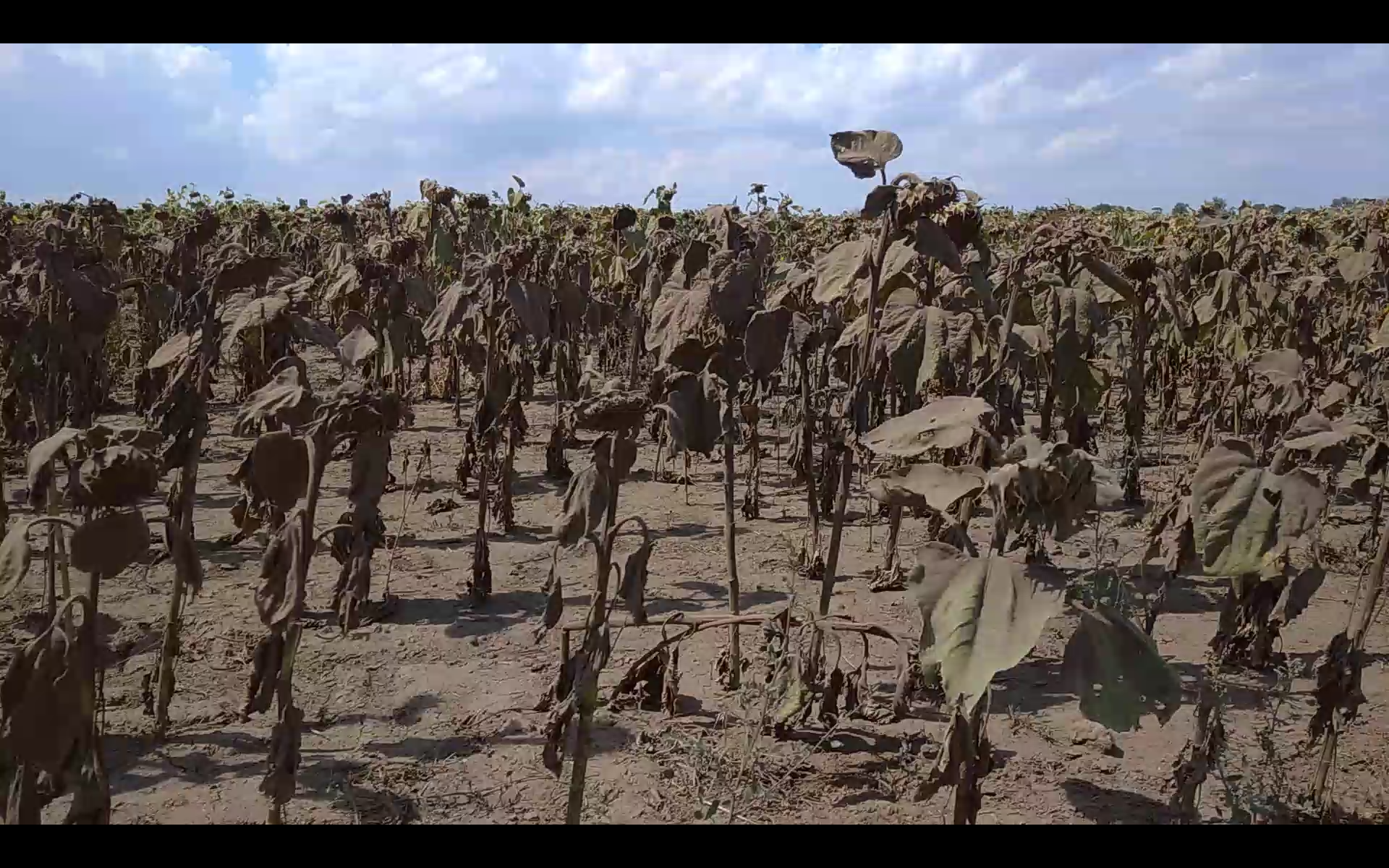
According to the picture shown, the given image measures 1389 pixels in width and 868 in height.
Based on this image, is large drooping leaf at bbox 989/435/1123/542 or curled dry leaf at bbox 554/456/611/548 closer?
large drooping leaf at bbox 989/435/1123/542

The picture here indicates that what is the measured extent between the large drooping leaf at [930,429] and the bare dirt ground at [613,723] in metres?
0.62

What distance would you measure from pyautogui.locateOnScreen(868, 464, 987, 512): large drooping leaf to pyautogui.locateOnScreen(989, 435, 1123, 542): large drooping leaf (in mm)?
56

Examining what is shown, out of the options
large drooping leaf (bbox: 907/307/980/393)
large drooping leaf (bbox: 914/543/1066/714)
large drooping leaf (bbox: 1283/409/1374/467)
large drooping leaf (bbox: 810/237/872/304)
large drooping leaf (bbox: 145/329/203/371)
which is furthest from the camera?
large drooping leaf (bbox: 810/237/872/304)

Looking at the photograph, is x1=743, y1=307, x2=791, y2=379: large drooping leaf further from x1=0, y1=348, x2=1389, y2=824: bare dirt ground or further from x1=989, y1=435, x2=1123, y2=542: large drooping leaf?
x1=989, y1=435, x2=1123, y2=542: large drooping leaf

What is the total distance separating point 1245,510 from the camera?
8.34 ft

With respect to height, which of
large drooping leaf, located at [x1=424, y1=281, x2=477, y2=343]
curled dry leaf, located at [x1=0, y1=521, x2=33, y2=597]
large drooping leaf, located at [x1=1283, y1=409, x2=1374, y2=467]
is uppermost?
large drooping leaf, located at [x1=424, y1=281, x2=477, y2=343]

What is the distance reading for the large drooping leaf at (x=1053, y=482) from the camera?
2.10 m

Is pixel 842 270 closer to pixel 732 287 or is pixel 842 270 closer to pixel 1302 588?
pixel 732 287

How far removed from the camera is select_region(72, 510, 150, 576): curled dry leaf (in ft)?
7.01

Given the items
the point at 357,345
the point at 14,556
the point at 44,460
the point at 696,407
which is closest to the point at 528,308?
the point at 357,345

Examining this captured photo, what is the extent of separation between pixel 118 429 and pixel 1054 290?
3.44 meters

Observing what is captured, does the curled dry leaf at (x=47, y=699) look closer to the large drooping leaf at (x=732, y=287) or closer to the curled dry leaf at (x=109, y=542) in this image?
the curled dry leaf at (x=109, y=542)

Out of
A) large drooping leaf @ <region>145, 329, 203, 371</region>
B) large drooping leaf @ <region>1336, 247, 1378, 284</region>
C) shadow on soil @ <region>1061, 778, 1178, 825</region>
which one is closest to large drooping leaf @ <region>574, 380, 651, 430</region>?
large drooping leaf @ <region>145, 329, 203, 371</region>

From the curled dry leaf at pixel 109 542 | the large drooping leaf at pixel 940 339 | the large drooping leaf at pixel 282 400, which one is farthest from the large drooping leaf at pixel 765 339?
the curled dry leaf at pixel 109 542
